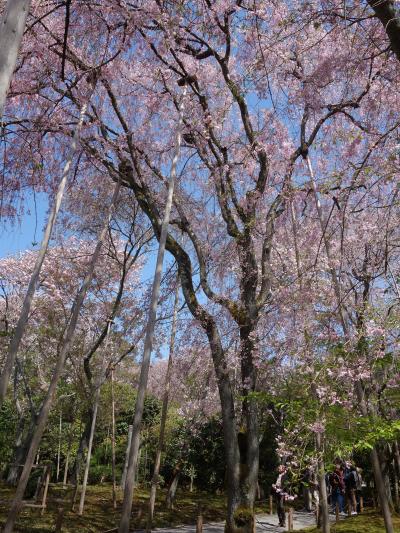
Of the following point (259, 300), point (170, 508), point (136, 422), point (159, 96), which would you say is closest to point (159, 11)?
point (159, 96)

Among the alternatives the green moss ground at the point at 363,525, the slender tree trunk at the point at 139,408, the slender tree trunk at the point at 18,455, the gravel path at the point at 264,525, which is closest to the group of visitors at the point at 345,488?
the gravel path at the point at 264,525

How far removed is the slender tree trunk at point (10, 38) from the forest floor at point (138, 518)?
7.63 meters

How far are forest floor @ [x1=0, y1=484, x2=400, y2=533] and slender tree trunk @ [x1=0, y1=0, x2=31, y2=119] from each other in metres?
7.63

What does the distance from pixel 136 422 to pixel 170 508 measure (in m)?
9.84

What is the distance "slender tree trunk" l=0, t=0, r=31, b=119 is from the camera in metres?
1.97

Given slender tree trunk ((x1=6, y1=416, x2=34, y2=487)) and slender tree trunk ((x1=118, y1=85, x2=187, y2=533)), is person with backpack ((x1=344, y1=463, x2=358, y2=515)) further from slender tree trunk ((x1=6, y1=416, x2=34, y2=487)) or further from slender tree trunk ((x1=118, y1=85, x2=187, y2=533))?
slender tree trunk ((x1=6, y1=416, x2=34, y2=487))

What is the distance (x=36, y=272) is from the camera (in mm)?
4648

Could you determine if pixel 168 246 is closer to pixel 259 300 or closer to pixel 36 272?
pixel 259 300

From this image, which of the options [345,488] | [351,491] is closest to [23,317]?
[345,488]

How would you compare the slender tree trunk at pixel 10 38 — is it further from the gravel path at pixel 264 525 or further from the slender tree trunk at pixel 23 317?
the gravel path at pixel 264 525

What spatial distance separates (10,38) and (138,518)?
10726mm

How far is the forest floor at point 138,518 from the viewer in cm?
886

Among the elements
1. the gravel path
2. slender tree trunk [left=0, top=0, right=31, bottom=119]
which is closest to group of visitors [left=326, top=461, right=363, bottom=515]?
the gravel path

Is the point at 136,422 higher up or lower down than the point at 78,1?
lower down
